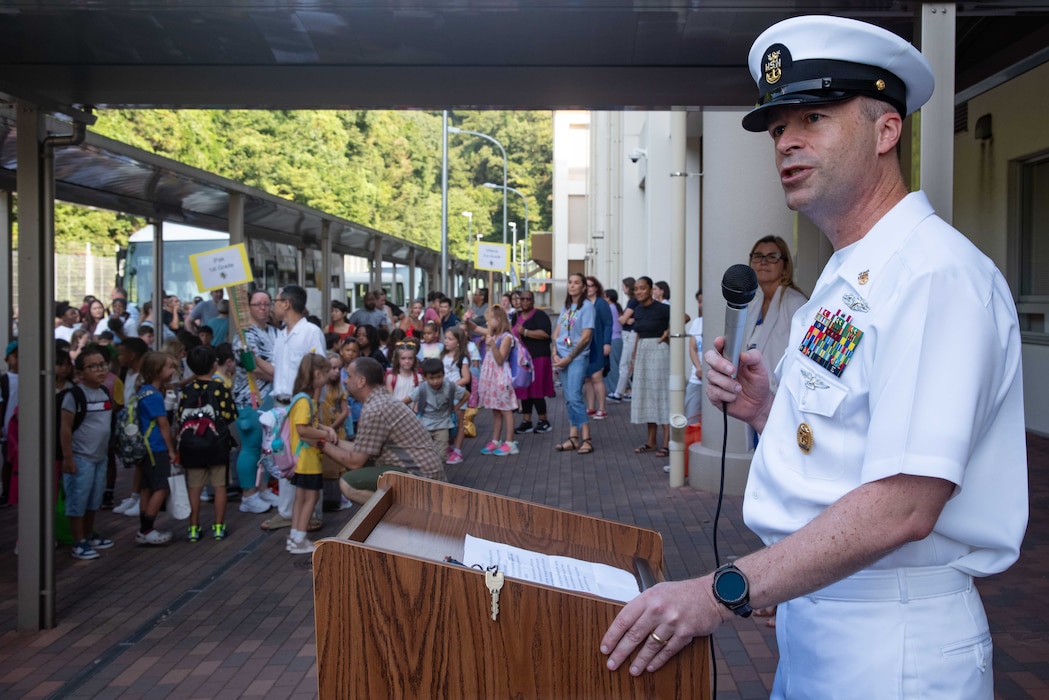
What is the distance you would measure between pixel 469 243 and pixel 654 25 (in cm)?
6262

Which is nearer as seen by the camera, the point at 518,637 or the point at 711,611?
the point at 711,611

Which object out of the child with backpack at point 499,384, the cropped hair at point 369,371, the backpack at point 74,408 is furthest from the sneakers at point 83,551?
the child with backpack at point 499,384

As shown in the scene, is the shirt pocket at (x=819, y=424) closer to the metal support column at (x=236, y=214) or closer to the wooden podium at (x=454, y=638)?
the wooden podium at (x=454, y=638)

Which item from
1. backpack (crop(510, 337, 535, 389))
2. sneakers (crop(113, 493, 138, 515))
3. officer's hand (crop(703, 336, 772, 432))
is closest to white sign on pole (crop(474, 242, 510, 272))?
backpack (crop(510, 337, 535, 389))

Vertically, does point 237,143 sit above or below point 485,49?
above

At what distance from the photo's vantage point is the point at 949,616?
1.62m

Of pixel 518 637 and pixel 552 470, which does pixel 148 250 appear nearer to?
pixel 552 470

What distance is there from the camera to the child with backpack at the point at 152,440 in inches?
296

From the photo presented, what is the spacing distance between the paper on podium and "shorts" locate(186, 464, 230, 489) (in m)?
5.88

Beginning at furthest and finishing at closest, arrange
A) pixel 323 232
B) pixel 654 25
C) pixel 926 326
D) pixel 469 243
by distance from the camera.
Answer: pixel 469 243 → pixel 323 232 → pixel 654 25 → pixel 926 326

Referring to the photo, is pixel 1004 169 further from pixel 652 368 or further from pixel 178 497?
pixel 178 497

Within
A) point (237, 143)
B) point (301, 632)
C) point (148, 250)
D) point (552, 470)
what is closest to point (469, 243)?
point (237, 143)

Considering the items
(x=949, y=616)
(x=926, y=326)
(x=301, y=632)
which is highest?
(x=926, y=326)

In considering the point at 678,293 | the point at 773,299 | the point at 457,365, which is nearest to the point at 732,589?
the point at 773,299
